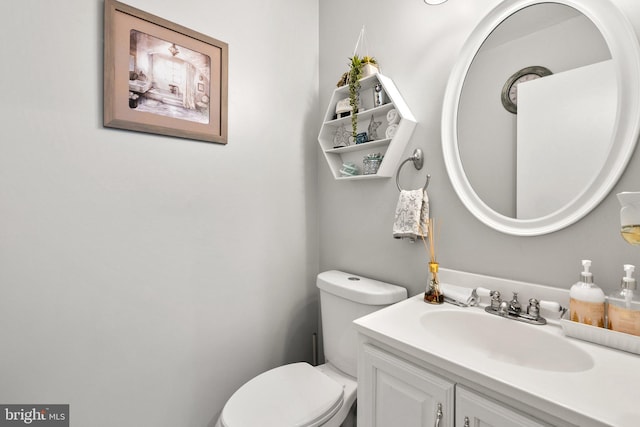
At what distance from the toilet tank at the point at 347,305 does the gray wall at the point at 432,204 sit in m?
0.13

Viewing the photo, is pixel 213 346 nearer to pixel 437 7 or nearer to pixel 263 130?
pixel 263 130

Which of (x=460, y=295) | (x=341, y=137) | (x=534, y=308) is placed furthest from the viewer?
(x=341, y=137)

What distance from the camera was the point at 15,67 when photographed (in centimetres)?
91

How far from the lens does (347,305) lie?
127 cm

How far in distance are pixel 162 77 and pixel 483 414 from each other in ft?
4.95

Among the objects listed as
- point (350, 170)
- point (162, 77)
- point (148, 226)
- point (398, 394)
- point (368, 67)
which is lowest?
point (398, 394)

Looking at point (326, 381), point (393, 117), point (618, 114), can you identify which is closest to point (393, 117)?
point (393, 117)

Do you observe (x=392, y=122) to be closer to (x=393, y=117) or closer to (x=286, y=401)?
(x=393, y=117)

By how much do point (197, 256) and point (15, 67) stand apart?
2.84ft

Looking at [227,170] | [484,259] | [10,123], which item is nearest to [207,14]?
[227,170]

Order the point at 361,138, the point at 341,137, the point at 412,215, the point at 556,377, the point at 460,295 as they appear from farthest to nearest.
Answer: the point at 341,137, the point at 361,138, the point at 412,215, the point at 460,295, the point at 556,377

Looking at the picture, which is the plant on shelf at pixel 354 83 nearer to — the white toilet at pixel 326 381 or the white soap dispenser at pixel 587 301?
the white toilet at pixel 326 381

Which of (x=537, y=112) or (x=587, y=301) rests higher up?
(x=537, y=112)

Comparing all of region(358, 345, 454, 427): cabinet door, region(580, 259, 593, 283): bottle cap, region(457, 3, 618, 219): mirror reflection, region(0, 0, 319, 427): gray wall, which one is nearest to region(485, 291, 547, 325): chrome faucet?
region(580, 259, 593, 283): bottle cap
